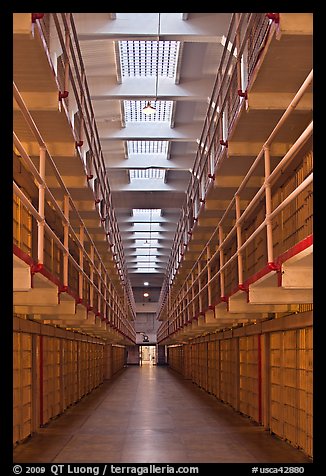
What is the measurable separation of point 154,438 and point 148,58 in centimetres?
729

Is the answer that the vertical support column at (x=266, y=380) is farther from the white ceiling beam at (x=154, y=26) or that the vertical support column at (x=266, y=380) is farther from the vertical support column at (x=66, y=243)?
the white ceiling beam at (x=154, y=26)

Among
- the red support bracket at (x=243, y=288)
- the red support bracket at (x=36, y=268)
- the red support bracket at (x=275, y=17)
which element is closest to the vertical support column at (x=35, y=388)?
the red support bracket at (x=243, y=288)

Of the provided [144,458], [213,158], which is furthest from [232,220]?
[144,458]

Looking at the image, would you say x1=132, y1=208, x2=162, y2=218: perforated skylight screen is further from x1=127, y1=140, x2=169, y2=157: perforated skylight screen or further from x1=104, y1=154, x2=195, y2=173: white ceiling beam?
x1=104, y1=154, x2=195, y2=173: white ceiling beam

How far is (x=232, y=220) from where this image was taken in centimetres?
1201

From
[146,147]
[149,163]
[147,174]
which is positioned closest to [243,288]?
[149,163]

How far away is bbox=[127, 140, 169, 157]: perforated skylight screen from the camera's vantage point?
60.3ft

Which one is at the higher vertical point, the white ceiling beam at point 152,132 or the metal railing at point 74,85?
the white ceiling beam at point 152,132

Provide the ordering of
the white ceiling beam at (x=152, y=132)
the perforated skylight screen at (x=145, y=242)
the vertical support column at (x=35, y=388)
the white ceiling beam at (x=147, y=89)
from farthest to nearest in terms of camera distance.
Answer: the perforated skylight screen at (x=145, y=242) < the white ceiling beam at (x=152, y=132) < the white ceiling beam at (x=147, y=89) < the vertical support column at (x=35, y=388)

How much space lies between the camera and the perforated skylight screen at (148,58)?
1302 cm

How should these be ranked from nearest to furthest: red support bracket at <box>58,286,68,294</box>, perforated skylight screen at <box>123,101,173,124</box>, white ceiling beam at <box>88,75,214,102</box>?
red support bracket at <box>58,286,68,294</box>, white ceiling beam at <box>88,75,214,102</box>, perforated skylight screen at <box>123,101,173,124</box>

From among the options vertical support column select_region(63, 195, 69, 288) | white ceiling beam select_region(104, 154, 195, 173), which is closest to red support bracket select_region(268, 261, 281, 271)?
vertical support column select_region(63, 195, 69, 288)
